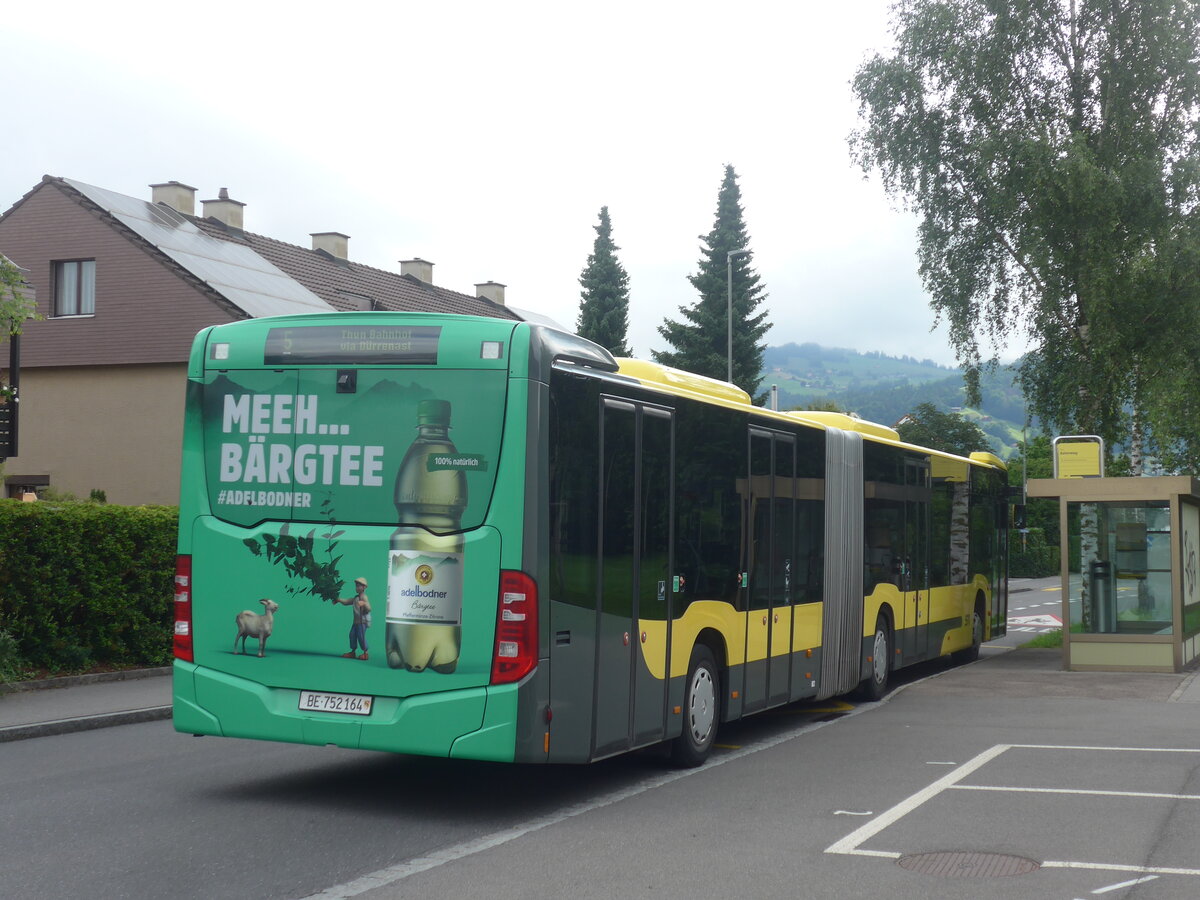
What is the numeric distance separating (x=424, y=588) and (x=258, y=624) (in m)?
1.19

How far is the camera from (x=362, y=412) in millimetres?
8102

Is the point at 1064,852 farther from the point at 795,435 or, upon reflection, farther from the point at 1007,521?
the point at 1007,521

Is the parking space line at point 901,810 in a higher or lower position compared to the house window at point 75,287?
lower

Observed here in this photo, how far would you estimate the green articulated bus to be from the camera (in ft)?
25.3

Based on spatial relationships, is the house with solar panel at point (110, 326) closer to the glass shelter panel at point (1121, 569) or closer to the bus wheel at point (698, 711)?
the glass shelter panel at point (1121, 569)

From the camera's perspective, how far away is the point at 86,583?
15250 mm

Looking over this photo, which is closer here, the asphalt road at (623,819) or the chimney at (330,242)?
the asphalt road at (623,819)

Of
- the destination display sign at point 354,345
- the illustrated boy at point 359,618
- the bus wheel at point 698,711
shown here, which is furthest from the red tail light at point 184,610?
the bus wheel at point 698,711

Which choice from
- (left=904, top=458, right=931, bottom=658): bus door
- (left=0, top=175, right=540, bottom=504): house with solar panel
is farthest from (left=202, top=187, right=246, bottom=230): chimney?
(left=904, top=458, right=931, bottom=658): bus door

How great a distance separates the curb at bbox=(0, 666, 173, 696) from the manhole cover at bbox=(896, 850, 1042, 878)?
10.3 meters

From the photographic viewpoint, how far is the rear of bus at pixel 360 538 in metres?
7.68

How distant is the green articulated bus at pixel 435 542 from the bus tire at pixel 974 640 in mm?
11255

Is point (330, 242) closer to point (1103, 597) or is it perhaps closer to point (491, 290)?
point (491, 290)

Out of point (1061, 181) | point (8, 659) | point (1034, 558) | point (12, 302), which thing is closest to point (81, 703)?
point (8, 659)
